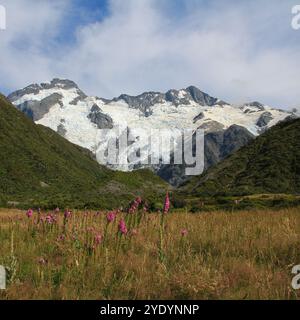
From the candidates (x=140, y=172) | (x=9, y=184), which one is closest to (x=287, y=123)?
(x=140, y=172)

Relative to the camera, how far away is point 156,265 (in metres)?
6.21

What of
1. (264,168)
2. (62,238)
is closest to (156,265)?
(62,238)

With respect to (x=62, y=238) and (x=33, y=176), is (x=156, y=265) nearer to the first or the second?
(x=62, y=238)

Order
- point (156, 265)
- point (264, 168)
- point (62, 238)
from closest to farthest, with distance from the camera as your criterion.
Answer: point (156, 265)
point (62, 238)
point (264, 168)

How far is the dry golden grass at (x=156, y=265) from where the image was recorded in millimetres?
5156

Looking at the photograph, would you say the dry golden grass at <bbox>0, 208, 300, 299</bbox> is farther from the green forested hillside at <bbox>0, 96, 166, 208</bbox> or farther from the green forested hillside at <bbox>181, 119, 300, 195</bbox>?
the green forested hillside at <bbox>0, 96, 166, 208</bbox>

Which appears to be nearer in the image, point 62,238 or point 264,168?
point 62,238

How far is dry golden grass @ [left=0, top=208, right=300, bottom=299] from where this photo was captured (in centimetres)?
516

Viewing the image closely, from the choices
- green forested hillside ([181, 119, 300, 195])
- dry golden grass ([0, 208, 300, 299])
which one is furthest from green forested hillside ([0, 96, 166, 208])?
dry golden grass ([0, 208, 300, 299])

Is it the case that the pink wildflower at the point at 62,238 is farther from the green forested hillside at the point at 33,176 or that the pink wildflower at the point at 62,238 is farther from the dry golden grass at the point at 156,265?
the green forested hillside at the point at 33,176

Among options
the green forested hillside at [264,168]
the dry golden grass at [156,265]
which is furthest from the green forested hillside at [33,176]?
the dry golden grass at [156,265]
